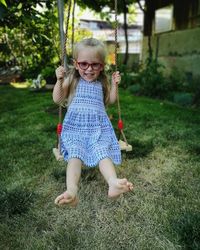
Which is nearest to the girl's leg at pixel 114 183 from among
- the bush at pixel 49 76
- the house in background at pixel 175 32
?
the house in background at pixel 175 32

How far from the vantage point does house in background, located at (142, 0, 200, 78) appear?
9398 mm

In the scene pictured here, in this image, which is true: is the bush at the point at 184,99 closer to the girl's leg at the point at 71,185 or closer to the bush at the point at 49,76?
the bush at the point at 49,76

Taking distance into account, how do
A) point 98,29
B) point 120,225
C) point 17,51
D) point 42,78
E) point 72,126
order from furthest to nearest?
1. point 98,29
2. point 17,51
3. point 42,78
4. point 72,126
5. point 120,225

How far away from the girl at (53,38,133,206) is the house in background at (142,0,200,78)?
6472mm

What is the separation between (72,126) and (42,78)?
7.79 meters

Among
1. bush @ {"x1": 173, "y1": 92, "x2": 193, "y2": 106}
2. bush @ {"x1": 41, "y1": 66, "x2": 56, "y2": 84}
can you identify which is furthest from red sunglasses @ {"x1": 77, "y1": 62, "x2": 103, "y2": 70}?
bush @ {"x1": 41, "y1": 66, "x2": 56, "y2": 84}

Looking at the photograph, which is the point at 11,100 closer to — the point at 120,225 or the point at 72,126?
the point at 72,126

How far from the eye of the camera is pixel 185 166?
11.7 feet

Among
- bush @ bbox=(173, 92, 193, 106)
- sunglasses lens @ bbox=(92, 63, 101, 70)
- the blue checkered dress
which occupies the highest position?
sunglasses lens @ bbox=(92, 63, 101, 70)

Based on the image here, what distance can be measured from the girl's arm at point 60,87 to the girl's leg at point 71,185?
584 millimetres

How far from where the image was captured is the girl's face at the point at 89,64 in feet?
9.14

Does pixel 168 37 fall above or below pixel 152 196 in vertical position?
above

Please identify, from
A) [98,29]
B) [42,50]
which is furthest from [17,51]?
[98,29]

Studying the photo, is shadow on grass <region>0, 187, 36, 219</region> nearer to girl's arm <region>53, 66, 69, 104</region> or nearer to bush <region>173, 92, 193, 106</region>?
girl's arm <region>53, 66, 69, 104</region>
